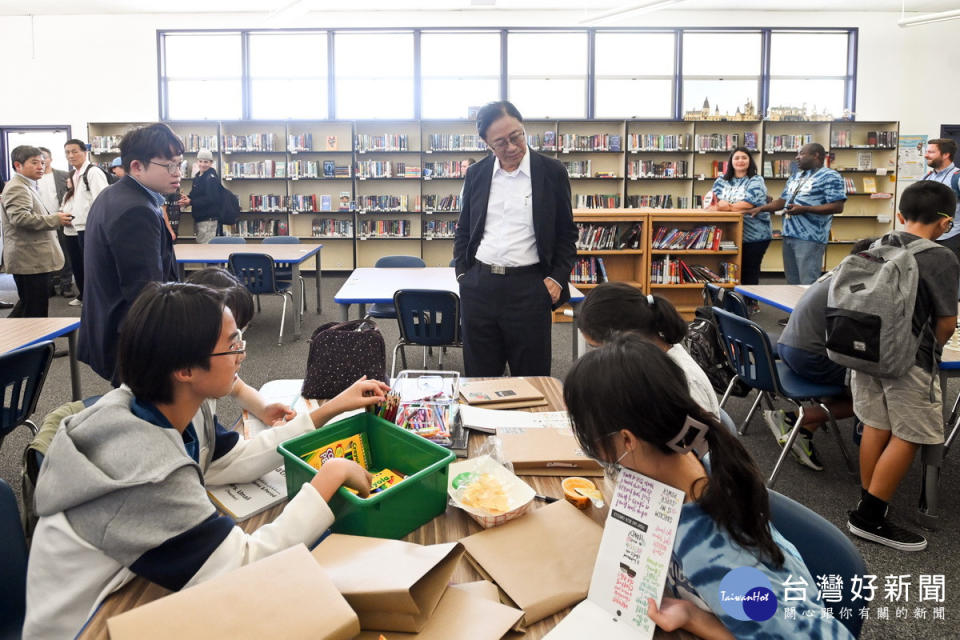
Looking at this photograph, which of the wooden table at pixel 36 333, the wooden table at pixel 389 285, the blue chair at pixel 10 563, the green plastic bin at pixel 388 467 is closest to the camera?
the green plastic bin at pixel 388 467

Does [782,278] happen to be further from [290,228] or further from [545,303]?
[545,303]

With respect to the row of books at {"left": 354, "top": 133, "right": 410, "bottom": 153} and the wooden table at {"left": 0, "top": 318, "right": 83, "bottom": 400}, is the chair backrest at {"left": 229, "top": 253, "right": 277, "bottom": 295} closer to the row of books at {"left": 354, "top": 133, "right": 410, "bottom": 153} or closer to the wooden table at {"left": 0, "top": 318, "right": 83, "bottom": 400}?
the wooden table at {"left": 0, "top": 318, "right": 83, "bottom": 400}

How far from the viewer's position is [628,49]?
355 inches

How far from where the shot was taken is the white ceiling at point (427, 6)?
846cm

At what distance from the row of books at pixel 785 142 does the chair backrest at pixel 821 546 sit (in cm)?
893

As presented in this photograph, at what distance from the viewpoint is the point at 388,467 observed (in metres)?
1.32

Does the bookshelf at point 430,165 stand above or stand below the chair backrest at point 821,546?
above

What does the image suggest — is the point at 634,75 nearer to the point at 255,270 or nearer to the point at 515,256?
the point at 255,270

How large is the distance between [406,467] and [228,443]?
409mm

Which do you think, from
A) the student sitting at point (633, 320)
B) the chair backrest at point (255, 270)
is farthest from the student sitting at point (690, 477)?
the chair backrest at point (255, 270)

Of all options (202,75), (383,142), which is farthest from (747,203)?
(202,75)

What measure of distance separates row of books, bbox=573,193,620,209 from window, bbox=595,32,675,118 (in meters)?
1.13

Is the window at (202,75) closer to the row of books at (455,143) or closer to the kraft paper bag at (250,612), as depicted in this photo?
the row of books at (455,143)

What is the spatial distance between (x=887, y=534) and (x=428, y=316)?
2325mm
